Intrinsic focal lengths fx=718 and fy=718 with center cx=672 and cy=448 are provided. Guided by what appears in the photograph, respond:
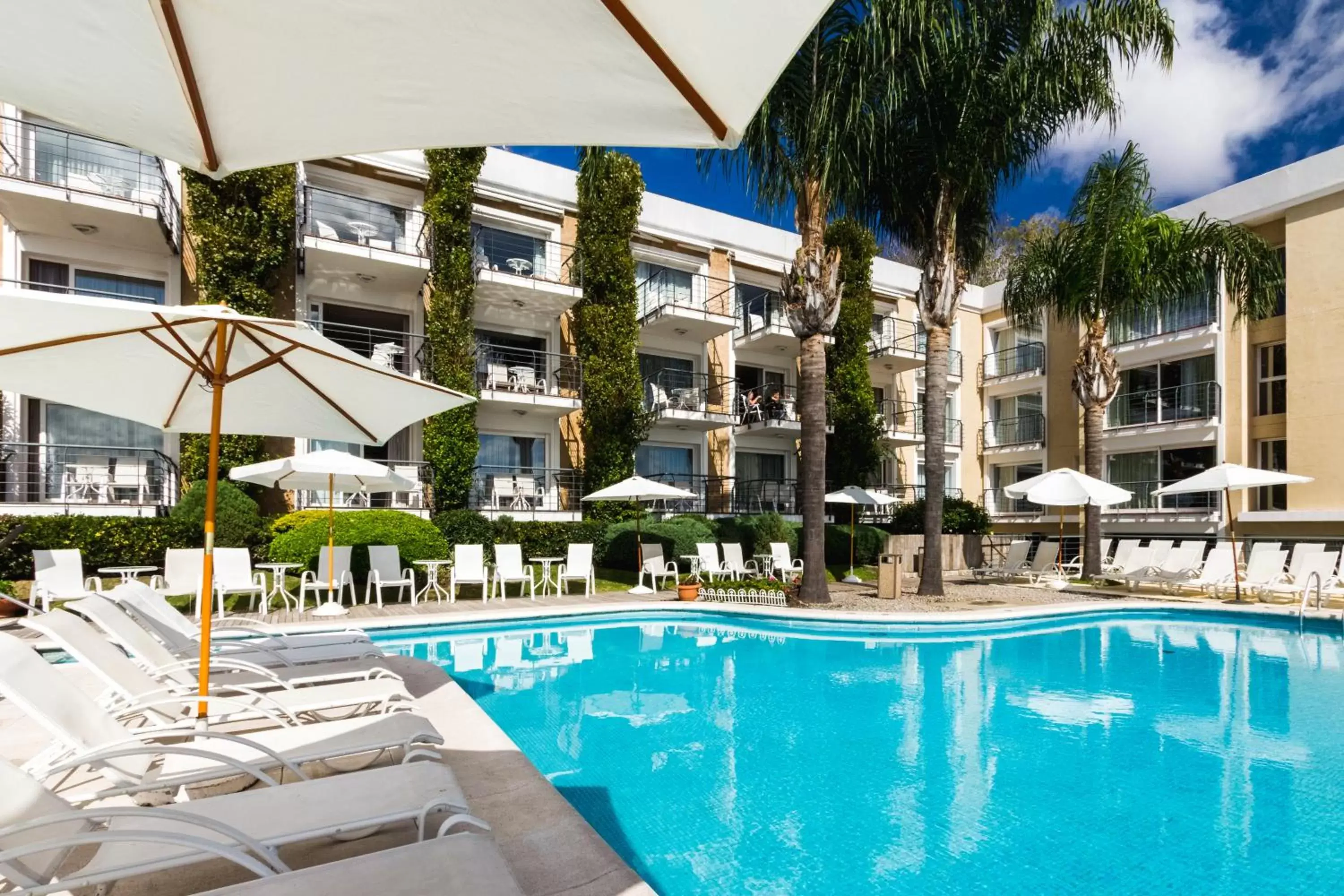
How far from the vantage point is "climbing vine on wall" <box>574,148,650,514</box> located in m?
17.9

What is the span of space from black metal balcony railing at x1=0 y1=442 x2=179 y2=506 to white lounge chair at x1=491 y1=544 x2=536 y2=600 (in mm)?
6279

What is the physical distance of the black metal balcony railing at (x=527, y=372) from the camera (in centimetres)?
Result: 1744

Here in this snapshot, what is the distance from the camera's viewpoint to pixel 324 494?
50.0ft

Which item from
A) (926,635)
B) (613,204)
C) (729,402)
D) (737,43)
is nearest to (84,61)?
(737,43)

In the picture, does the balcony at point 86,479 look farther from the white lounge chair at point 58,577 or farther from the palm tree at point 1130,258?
the palm tree at point 1130,258

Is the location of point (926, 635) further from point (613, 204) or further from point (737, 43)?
point (613, 204)

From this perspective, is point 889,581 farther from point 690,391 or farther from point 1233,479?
point 690,391

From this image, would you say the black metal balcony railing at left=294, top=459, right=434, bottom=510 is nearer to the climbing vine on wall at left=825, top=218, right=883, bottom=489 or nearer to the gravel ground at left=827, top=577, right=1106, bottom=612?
the gravel ground at left=827, top=577, right=1106, bottom=612

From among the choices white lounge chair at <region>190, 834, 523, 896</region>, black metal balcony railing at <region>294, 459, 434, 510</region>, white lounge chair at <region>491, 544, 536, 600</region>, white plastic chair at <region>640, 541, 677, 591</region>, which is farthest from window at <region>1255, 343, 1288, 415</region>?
white lounge chair at <region>190, 834, 523, 896</region>

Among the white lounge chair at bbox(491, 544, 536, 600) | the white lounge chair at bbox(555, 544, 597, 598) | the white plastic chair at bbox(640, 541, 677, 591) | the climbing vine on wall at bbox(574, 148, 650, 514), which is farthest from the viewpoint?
the climbing vine on wall at bbox(574, 148, 650, 514)

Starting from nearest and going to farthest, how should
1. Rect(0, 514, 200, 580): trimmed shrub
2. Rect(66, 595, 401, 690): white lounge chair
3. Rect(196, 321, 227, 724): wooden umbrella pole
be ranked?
Rect(196, 321, 227, 724): wooden umbrella pole < Rect(66, 595, 401, 690): white lounge chair < Rect(0, 514, 200, 580): trimmed shrub

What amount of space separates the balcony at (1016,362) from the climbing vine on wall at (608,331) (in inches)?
664

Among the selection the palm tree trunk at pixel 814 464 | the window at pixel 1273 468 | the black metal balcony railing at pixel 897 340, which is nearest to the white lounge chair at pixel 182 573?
the palm tree trunk at pixel 814 464

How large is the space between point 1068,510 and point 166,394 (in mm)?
26881
